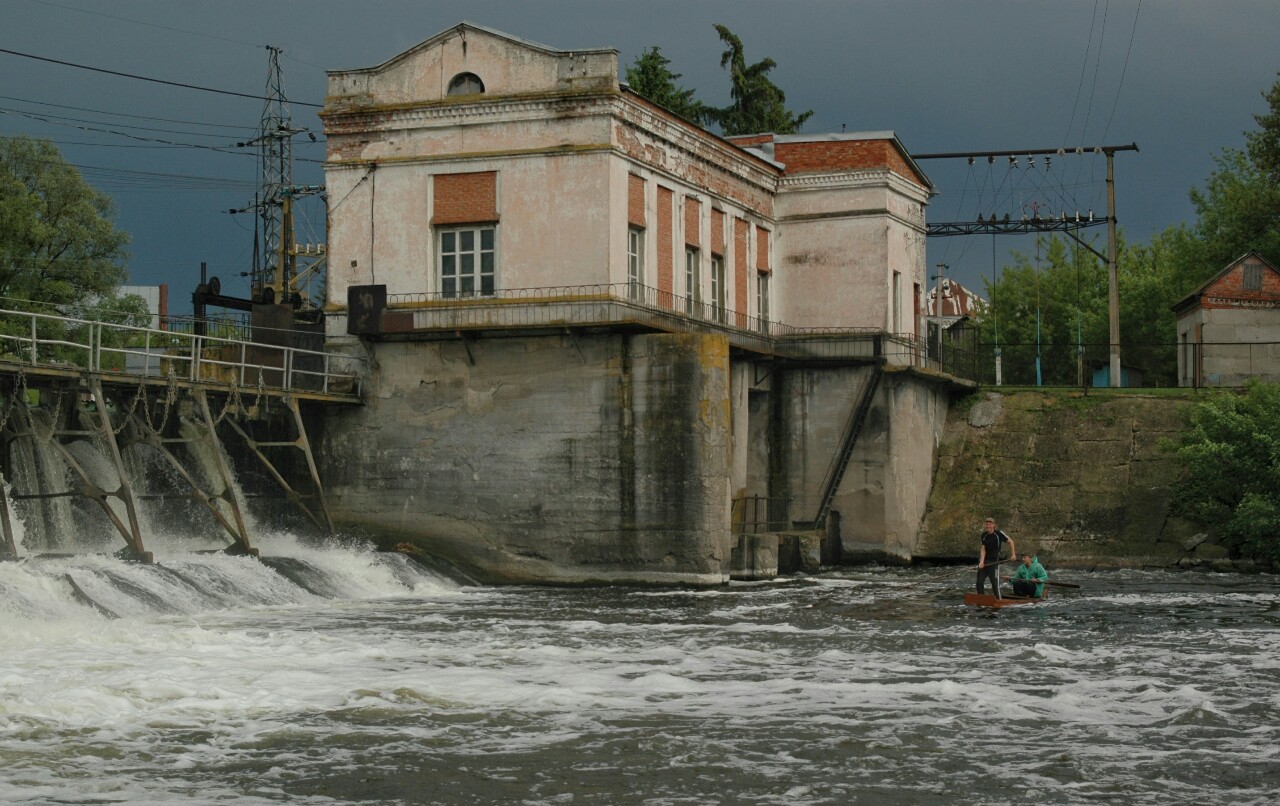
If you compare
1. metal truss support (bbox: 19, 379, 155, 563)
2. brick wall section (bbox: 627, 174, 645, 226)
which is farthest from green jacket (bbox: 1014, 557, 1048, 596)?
metal truss support (bbox: 19, 379, 155, 563)

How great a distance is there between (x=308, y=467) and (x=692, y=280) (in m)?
10.7

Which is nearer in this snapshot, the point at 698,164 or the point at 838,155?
the point at 698,164

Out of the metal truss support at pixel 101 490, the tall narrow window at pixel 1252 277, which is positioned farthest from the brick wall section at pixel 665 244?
the tall narrow window at pixel 1252 277

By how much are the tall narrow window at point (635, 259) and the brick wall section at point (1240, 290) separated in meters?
23.4

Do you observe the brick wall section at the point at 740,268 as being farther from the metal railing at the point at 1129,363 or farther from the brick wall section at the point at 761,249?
the metal railing at the point at 1129,363

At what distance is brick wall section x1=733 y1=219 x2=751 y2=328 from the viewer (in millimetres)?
43875

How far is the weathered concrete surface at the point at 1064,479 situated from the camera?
44.0 meters

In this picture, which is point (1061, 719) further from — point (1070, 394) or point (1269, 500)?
point (1070, 394)

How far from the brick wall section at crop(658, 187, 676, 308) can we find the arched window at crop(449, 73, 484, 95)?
4896mm

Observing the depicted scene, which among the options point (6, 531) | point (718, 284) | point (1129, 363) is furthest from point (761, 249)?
point (1129, 363)

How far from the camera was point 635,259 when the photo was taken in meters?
38.5

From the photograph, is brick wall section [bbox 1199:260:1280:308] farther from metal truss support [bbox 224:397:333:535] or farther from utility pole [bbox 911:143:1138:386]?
metal truss support [bbox 224:397:333:535]

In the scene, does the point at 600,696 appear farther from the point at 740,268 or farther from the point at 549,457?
the point at 740,268

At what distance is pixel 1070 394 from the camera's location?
49812 millimetres
